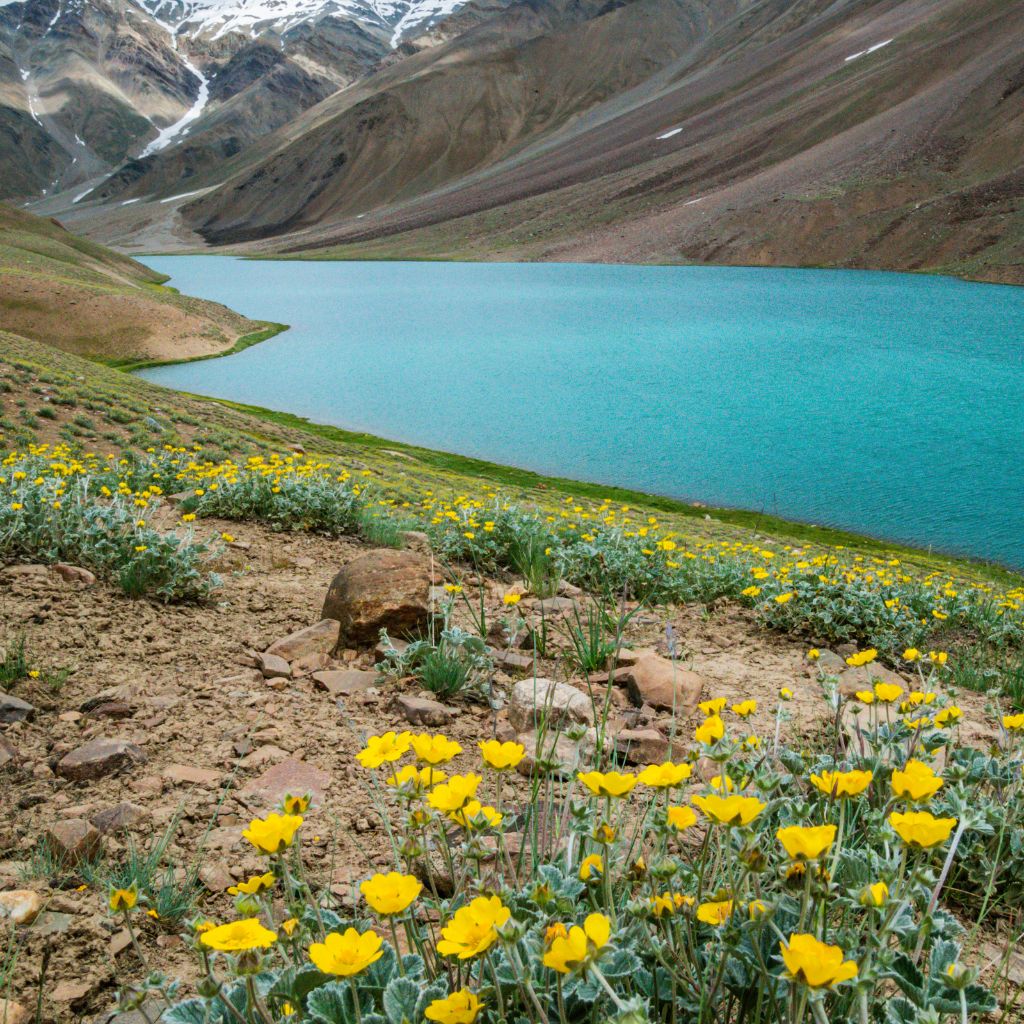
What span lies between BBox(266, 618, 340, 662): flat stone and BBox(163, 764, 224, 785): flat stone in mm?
1337

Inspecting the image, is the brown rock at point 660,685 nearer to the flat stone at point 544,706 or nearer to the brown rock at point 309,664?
the flat stone at point 544,706

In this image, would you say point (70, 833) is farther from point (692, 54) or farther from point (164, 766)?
point (692, 54)

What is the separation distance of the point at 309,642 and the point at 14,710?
5.38 feet

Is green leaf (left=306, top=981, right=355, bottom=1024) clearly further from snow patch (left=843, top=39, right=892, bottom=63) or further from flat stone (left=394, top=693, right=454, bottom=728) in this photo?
snow patch (left=843, top=39, right=892, bottom=63)

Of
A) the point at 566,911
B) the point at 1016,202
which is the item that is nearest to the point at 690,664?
the point at 566,911

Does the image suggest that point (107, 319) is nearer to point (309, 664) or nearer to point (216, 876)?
point (309, 664)

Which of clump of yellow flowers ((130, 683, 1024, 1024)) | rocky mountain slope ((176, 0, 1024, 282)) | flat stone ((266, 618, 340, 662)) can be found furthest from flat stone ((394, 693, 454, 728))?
rocky mountain slope ((176, 0, 1024, 282))

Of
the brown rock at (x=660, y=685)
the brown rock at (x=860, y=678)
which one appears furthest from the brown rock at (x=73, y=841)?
the brown rock at (x=860, y=678)

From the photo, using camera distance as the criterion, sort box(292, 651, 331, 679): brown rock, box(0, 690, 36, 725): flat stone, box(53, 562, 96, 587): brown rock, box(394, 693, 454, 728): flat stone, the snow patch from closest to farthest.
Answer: box(0, 690, 36, 725): flat stone < box(394, 693, 454, 728): flat stone < box(292, 651, 331, 679): brown rock < box(53, 562, 96, 587): brown rock < the snow patch

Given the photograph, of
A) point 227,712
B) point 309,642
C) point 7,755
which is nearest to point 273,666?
point 309,642

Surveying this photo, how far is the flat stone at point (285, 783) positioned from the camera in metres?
3.37

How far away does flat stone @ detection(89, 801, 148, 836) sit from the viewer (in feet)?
10.2

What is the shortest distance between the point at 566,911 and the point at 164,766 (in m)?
2.69

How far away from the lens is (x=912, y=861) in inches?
108
